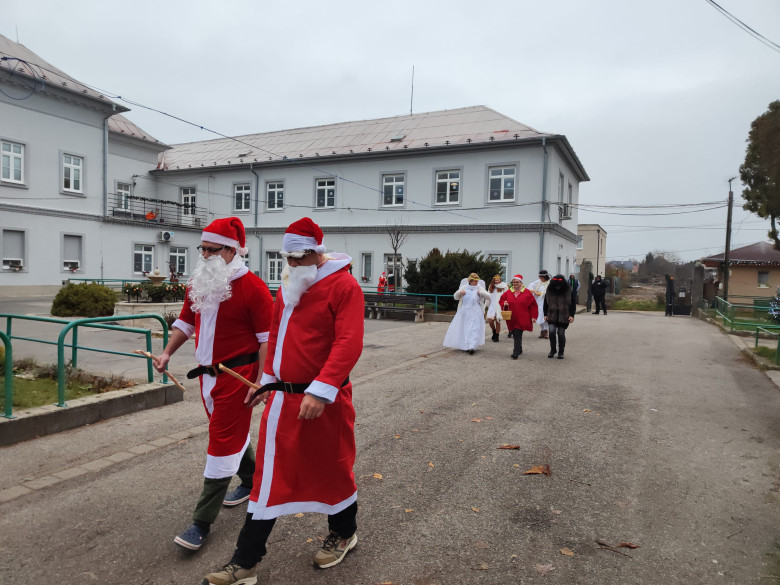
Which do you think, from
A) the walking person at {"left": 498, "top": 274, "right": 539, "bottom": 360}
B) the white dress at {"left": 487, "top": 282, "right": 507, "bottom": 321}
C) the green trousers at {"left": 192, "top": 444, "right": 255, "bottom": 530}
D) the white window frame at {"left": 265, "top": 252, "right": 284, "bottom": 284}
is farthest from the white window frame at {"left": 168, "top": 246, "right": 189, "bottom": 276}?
the green trousers at {"left": 192, "top": 444, "right": 255, "bottom": 530}

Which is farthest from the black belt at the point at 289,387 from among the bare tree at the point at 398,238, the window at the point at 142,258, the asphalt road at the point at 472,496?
the window at the point at 142,258

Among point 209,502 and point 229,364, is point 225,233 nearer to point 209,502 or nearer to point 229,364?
point 229,364

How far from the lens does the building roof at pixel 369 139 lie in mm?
27844

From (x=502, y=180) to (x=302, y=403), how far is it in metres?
25.7

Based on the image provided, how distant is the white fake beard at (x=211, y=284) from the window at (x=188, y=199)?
1346 inches

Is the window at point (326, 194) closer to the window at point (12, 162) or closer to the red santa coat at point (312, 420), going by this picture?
the window at point (12, 162)

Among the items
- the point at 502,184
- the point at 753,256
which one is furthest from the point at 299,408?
the point at 753,256

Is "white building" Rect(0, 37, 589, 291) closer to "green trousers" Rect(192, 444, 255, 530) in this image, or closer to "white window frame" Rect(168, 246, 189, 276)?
"white window frame" Rect(168, 246, 189, 276)

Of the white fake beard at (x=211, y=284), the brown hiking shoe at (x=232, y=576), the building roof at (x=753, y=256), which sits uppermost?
the building roof at (x=753, y=256)

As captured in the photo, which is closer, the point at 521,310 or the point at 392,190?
the point at 521,310

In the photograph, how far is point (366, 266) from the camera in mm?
30469

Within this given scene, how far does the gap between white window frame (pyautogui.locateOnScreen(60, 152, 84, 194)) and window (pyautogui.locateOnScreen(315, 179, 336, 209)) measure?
1192cm

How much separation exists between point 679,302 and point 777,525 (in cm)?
2577

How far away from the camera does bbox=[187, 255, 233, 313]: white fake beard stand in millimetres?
3377
